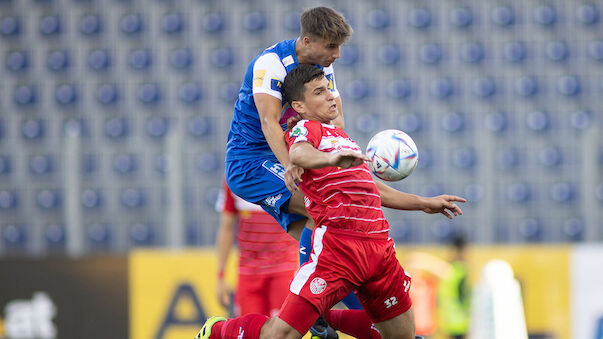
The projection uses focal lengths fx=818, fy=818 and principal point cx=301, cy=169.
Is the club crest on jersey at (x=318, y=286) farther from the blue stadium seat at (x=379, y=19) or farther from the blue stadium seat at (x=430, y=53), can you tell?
the blue stadium seat at (x=379, y=19)

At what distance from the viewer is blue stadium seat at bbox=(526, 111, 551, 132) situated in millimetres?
13914

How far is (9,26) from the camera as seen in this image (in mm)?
15289

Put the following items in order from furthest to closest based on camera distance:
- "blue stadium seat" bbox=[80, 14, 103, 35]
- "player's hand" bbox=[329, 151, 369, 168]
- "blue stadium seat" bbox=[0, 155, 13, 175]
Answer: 1. "blue stadium seat" bbox=[80, 14, 103, 35]
2. "blue stadium seat" bbox=[0, 155, 13, 175]
3. "player's hand" bbox=[329, 151, 369, 168]

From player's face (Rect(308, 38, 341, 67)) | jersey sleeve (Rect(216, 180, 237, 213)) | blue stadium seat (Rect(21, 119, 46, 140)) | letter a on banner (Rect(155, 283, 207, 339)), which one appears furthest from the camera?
blue stadium seat (Rect(21, 119, 46, 140))

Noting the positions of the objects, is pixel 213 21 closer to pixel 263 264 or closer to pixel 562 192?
pixel 562 192

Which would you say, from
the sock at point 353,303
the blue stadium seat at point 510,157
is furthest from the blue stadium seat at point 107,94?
the sock at point 353,303

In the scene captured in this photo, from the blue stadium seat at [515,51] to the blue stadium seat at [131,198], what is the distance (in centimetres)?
686

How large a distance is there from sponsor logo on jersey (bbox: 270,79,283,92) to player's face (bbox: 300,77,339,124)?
0.21m

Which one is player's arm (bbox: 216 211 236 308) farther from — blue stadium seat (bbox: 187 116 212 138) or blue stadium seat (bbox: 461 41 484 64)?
blue stadium seat (bbox: 461 41 484 64)

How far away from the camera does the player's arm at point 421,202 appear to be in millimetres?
4117

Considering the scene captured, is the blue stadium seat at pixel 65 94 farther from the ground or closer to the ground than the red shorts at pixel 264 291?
farther from the ground

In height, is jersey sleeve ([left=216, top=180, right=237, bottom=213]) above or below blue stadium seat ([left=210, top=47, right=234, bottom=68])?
below

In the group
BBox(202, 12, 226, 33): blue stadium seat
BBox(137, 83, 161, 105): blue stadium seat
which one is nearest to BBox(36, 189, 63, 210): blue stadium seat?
BBox(137, 83, 161, 105): blue stadium seat

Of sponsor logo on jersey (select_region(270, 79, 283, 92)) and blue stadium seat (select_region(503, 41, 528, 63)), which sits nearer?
sponsor logo on jersey (select_region(270, 79, 283, 92))
